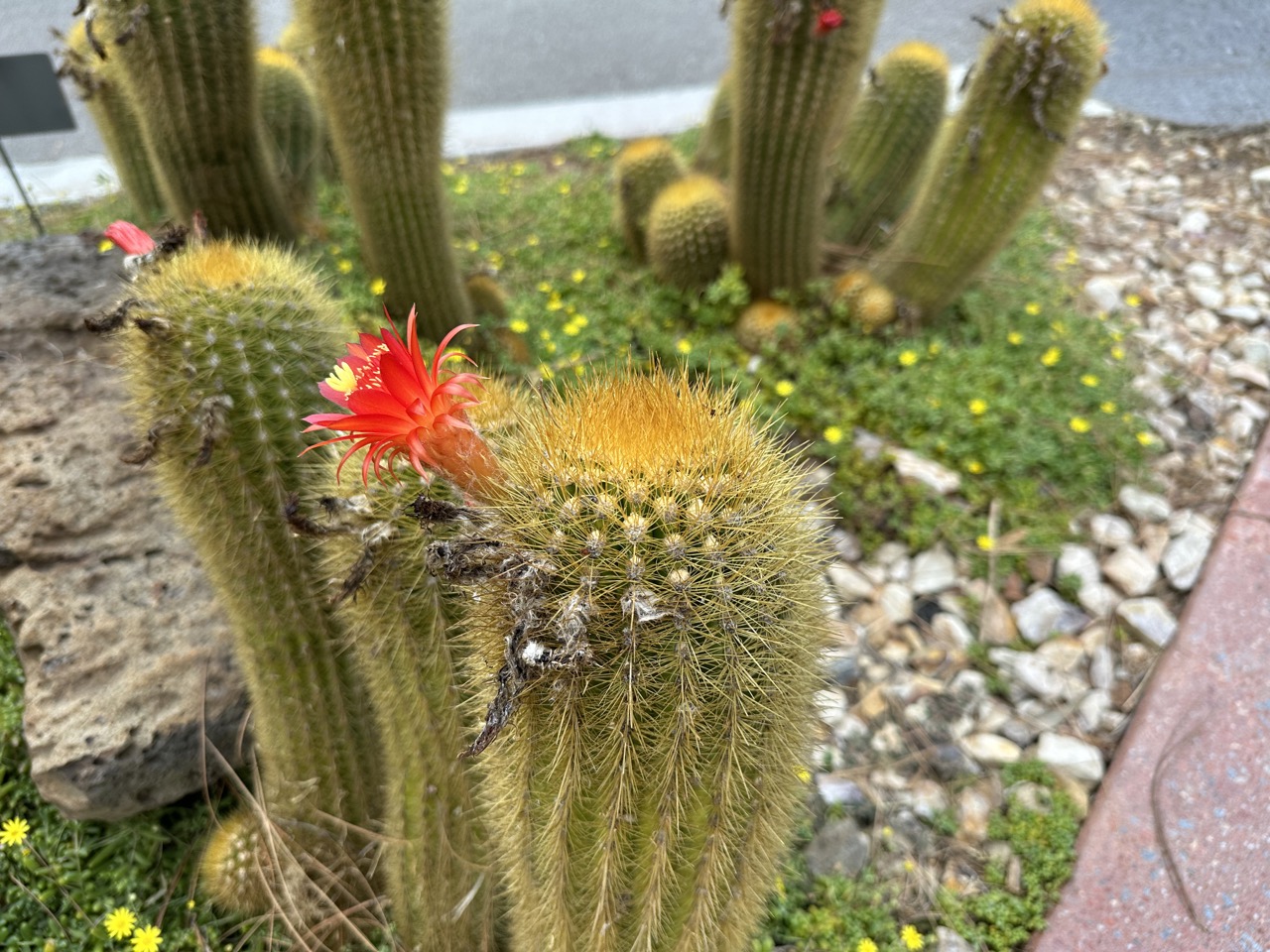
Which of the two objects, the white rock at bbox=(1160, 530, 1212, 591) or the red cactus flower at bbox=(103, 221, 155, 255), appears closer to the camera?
the red cactus flower at bbox=(103, 221, 155, 255)

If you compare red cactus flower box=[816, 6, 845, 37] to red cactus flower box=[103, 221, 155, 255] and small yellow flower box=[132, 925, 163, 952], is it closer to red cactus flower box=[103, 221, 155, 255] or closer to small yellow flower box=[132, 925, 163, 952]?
red cactus flower box=[103, 221, 155, 255]

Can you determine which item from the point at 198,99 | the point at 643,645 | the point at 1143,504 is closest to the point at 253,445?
the point at 643,645

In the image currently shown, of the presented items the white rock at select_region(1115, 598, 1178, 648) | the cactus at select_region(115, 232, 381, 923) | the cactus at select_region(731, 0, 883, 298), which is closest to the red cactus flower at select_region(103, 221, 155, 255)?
the cactus at select_region(115, 232, 381, 923)

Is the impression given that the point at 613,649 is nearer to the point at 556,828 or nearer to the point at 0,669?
the point at 556,828

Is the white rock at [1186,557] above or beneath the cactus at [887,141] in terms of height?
beneath

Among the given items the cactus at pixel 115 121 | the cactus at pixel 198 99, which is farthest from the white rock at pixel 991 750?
the cactus at pixel 115 121

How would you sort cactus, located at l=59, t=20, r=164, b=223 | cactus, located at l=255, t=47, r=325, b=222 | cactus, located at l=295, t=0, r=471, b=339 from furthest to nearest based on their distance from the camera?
cactus, located at l=255, t=47, r=325, b=222 → cactus, located at l=59, t=20, r=164, b=223 → cactus, located at l=295, t=0, r=471, b=339

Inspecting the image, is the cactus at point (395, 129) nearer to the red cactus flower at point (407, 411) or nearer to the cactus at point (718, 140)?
the red cactus flower at point (407, 411)

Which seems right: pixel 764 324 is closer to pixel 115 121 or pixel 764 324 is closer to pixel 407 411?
pixel 407 411
